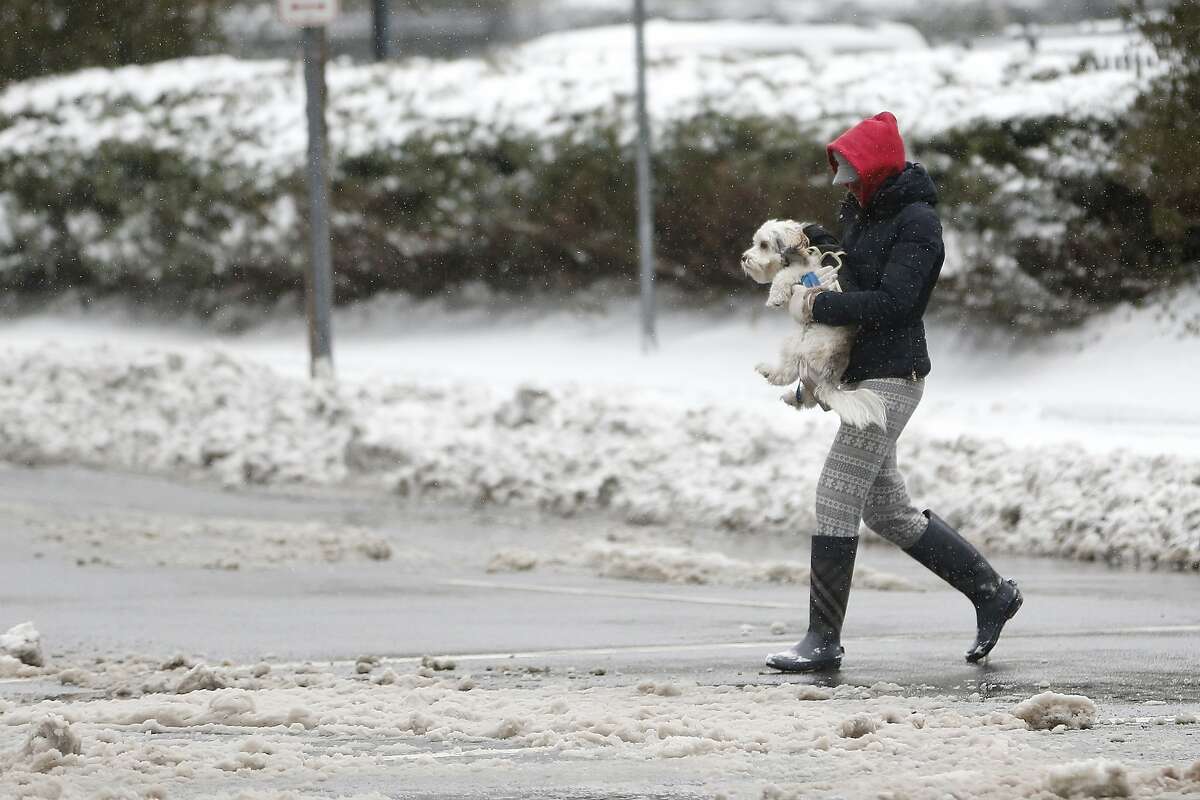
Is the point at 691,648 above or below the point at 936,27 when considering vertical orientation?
below

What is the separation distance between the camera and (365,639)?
8.30 meters

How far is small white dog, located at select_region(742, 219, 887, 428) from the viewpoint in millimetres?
6965

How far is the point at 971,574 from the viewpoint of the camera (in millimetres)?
7402

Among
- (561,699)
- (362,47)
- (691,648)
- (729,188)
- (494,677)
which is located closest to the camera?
(561,699)

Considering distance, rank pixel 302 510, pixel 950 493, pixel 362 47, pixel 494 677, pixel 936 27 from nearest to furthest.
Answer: pixel 494 677 → pixel 950 493 → pixel 302 510 → pixel 936 27 → pixel 362 47

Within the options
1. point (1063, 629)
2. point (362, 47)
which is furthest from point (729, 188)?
point (362, 47)

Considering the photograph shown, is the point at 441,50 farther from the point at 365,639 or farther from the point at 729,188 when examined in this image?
the point at 365,639

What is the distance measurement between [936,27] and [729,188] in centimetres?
1202

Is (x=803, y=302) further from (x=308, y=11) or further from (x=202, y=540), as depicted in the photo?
(x=308, y=11)

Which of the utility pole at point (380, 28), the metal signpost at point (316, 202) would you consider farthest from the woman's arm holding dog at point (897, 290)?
the utility pole at point (380, 28)

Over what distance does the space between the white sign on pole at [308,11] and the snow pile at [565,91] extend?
156 inches

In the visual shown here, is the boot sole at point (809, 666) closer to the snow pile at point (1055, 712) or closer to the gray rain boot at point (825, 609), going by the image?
the gray rain boot at point (825, 609)

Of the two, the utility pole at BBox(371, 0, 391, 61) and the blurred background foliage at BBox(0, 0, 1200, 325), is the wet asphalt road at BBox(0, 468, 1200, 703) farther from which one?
the utility pole at BBox(371, 0, 391, 61)

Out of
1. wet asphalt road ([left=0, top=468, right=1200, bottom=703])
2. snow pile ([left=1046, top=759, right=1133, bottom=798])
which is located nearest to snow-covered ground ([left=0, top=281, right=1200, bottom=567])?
wet asphalt road ([left=0, top=468, right=1200, bottom=703])
